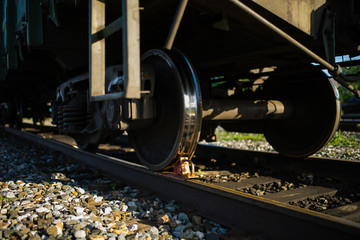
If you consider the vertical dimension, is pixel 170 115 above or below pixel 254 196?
above

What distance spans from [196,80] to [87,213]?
132 cm

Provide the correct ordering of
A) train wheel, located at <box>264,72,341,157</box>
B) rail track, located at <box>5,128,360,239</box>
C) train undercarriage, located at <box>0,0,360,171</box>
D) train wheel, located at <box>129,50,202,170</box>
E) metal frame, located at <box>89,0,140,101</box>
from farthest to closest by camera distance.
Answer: train wheel, located at <box>264,72,341,157</box> → train wheel, located at <box>129,50,202,170</box> → train undercarriage, located at <box>0,0,360,171</box> → metal frame, located at <box>89,0,140,101</box> → rail track, located at <box>5,128,360,239</box>

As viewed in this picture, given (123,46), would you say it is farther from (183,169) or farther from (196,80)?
(183,169)

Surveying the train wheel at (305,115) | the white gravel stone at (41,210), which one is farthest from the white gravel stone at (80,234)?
the train wheel at (305,115)

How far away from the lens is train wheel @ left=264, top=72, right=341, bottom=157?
11.1 feet

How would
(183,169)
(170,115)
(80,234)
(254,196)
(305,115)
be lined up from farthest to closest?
(305,115), (170,115), (183,169), (254,196), (80,234)

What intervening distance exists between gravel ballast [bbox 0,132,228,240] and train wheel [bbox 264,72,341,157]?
Answer: 1899 millimetres

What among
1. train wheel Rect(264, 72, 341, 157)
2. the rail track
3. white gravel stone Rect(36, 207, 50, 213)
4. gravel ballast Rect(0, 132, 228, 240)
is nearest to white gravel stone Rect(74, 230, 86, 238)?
gravel ballast Rect(0, 132, 228, 240)

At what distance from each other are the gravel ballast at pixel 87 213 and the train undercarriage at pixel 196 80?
1.43 feet

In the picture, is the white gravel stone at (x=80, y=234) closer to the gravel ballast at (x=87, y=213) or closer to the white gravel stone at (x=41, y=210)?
the gravel ballast at (x=87, y=213)

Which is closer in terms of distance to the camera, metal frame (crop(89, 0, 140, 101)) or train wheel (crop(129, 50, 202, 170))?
metal frame (crop(89, 0, 140, 101))

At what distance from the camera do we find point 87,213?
7.32 feet

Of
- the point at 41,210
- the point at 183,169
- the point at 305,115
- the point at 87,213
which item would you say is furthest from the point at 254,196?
the point at 305,115

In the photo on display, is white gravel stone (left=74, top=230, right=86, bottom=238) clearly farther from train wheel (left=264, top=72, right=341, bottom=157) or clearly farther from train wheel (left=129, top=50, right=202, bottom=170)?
train wheel (left=264, top=72, right=341, bottom=157)
